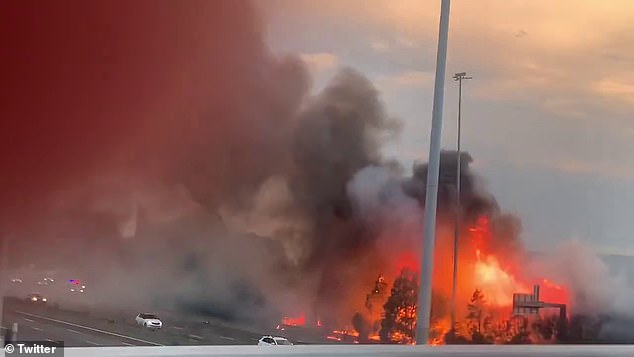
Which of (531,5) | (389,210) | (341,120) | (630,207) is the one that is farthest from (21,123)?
(630,207)

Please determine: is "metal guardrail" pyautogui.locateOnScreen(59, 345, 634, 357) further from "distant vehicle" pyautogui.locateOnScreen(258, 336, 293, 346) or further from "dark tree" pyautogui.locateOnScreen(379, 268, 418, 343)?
"dark tree" pyautogui.locateOnScreen(379, 268, 418, 343)

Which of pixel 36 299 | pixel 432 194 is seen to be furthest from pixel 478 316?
pixel 36 299

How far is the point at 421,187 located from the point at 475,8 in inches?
31.0

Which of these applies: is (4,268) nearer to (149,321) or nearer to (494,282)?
(149,321)

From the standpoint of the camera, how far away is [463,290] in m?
2.86

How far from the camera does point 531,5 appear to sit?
2998mm

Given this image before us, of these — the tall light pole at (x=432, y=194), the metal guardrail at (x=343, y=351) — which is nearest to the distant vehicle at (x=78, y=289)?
the metal guardrail at (x=343, y=351)

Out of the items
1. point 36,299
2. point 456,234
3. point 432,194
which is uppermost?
point 432,194

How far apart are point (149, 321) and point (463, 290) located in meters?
1.24

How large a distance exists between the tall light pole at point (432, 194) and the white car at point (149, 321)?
3.26 ft

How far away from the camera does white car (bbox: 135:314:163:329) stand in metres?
2.40

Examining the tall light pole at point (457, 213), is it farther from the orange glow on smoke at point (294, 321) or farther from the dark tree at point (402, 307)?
the orange glow on smoke at point (294, 321)

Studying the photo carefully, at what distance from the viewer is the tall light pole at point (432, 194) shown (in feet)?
9.11

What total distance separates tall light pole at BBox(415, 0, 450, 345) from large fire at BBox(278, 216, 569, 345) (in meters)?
0.03
